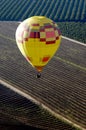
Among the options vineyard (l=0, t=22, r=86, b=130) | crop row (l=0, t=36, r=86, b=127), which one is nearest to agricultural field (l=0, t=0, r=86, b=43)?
vineyard (l=0, t=22, r=86, b=130)

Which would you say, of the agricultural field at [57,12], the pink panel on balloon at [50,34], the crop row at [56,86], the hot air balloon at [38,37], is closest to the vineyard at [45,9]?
the agricultural field at [57,12]

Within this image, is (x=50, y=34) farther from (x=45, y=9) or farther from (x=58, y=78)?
(x=45, y=9)

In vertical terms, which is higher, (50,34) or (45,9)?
(50,34)

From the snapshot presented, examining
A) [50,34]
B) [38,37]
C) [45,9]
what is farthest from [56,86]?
[45,9]

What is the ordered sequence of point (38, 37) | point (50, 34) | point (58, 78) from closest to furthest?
point (38, 37), point (50, 34), point (58, 78)

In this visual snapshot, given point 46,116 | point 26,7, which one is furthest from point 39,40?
point 26,7

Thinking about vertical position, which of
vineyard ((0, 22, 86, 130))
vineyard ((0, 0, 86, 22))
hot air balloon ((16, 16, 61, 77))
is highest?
hot air balloon ((16, 16, 61, 77))

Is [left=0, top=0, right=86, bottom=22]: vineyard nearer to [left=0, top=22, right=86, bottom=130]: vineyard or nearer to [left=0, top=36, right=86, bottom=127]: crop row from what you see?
[left=0, top=22, right=86, bottom=130]: vineyard

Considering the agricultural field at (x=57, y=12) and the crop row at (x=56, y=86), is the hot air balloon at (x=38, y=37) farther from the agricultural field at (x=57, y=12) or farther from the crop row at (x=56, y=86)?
the agricultural field at (x=57, y=12)
